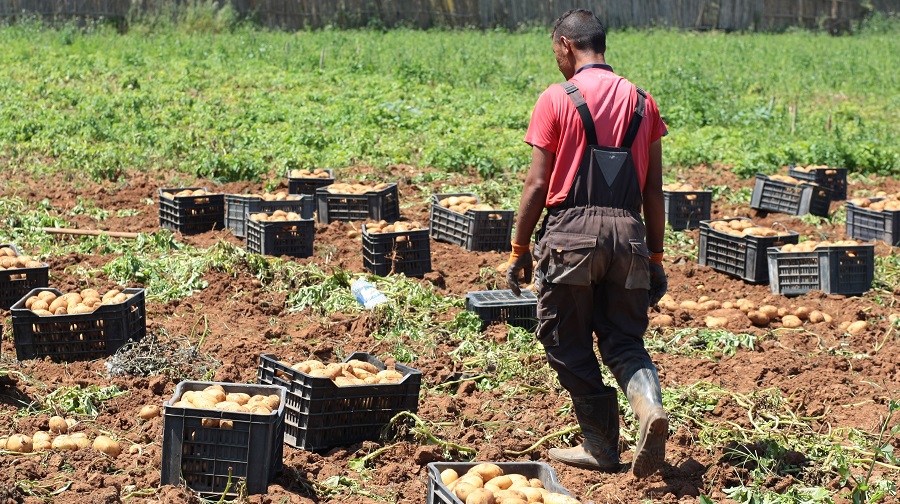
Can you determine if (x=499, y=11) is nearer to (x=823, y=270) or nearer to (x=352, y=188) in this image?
(x=352, y=188)

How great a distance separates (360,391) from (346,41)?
866 inches

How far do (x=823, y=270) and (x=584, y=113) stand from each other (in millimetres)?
5279

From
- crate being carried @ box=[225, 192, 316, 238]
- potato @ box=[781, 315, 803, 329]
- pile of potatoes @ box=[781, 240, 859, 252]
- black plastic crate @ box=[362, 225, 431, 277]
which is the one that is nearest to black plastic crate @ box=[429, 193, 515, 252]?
black plastic crate @ box=[362, 225, 431, 277]

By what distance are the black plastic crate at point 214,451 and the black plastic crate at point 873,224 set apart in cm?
832

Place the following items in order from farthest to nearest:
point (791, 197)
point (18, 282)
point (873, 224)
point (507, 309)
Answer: point (791, 197) < point (873, 224) < point (18, 282) < point (507, 309)

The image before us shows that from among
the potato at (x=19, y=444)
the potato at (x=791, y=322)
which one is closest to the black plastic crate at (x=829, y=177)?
the potato at (x=791, y=322)

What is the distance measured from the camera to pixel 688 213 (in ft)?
39.0

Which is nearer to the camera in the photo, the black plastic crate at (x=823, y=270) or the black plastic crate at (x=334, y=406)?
the black plastic crate at (x=334, y=406)

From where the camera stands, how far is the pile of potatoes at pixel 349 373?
5.80m

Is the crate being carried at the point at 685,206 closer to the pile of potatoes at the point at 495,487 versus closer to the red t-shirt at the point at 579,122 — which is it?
the red t-shirt at the point at 579,122

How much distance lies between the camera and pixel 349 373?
5.94 meters

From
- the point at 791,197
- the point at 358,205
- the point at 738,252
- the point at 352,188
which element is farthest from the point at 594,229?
the point at 791,197

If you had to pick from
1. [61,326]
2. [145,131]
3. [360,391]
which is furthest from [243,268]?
[145,131]

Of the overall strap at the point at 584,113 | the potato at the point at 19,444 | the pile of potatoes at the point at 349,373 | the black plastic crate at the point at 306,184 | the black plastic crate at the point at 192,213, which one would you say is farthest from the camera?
the black plastic crate at the point at 306,184
